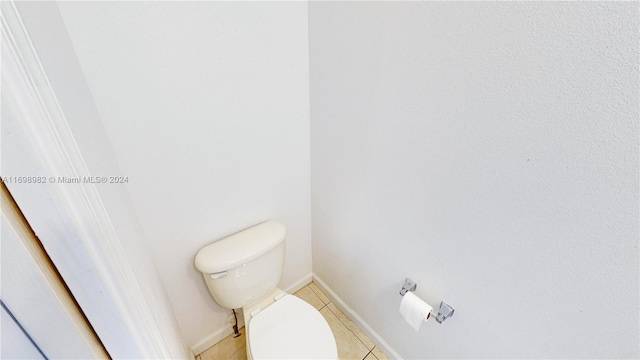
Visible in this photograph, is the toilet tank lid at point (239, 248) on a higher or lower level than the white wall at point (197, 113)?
lower

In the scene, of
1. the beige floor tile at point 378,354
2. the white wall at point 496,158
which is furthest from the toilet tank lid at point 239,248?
the beige floor tile at point 378,354

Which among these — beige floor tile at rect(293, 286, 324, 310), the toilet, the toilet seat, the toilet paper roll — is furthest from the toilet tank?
the toilet paper roll

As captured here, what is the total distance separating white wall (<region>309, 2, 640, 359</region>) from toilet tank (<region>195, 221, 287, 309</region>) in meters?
0.44

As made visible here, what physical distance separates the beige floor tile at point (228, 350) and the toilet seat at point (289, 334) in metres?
0.40

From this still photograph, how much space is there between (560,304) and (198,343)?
1.49 meters

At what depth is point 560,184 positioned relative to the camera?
58cm

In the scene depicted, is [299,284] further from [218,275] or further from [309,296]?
[218,275]

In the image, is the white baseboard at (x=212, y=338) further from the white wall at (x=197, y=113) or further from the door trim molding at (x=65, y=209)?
the door trim molding at (x=65, y=209)

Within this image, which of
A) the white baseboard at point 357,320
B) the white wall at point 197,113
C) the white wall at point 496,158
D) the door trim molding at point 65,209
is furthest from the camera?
the white baseboard at point 357,320

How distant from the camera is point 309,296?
1629 mm

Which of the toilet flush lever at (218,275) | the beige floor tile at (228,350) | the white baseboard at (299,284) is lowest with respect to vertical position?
the beige floor tile at (228,350)

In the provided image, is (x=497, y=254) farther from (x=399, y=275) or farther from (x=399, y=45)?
(x=399, y=45)

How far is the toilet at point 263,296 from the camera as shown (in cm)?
97

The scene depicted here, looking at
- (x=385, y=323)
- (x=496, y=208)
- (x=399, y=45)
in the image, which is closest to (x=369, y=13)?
(x=399, y=45)
